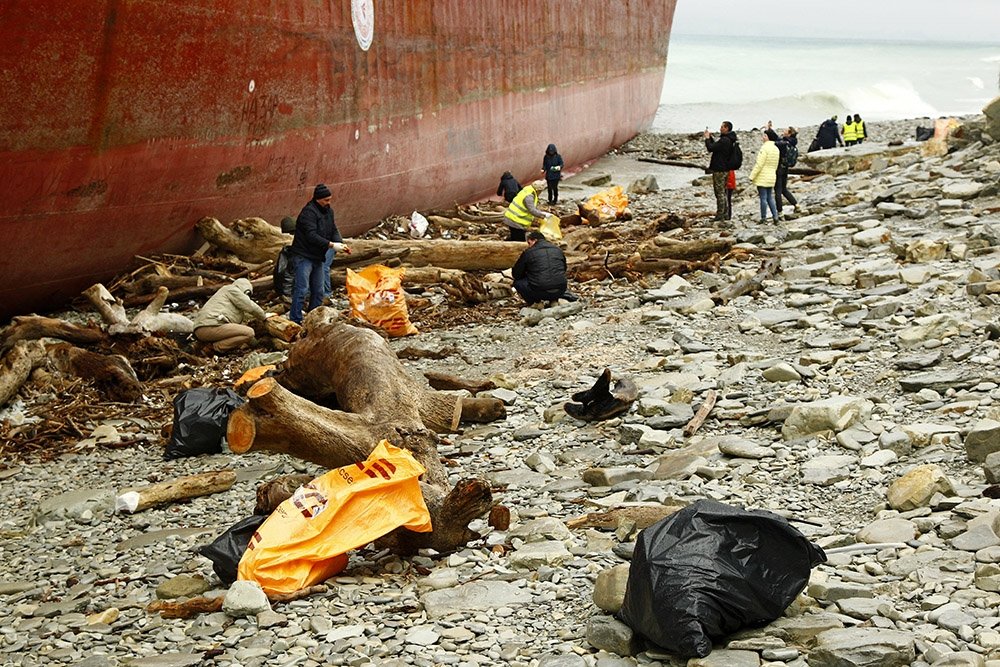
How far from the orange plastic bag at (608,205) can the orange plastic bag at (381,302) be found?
666cm

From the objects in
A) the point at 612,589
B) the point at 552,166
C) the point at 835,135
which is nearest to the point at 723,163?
the point at 552,166

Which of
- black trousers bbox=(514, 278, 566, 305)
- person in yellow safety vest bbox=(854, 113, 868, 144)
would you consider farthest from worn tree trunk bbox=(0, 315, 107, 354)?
person in yellow safety vest bbox=(854, 113, 868, 144)

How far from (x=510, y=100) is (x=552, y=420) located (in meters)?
13.0

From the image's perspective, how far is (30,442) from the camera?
302 inches

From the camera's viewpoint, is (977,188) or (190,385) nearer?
(190,385)

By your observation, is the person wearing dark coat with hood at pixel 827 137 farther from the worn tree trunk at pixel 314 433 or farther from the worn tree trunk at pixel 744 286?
the worn tree trunk at pixel 314 433

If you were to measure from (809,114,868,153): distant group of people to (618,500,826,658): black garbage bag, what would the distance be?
822 inches

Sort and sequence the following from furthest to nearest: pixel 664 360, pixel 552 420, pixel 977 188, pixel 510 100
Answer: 1. pixel 510 100
2. pixel 977 188
3. pixel 664 360
4. pixel 552 420

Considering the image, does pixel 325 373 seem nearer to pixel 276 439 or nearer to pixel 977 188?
pixel 276 439

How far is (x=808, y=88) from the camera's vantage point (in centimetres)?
8638

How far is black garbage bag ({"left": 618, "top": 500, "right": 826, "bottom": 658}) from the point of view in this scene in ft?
12.4

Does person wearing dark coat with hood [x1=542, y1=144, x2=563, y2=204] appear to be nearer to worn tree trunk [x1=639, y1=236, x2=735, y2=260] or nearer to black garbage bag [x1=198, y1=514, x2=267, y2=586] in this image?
worn tree trunk [x1=639, y1=236, x2=735, y2=260]

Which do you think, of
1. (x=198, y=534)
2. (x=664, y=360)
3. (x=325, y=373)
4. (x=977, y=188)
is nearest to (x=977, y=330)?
(x=664, y=360)

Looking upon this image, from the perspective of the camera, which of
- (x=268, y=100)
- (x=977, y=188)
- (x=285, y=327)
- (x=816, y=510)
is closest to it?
(x=816, y=510)
